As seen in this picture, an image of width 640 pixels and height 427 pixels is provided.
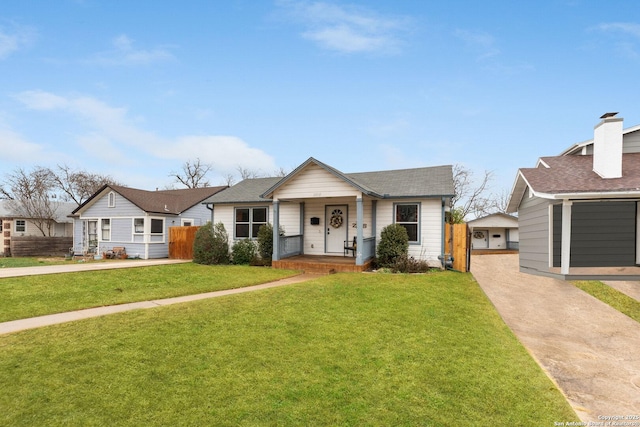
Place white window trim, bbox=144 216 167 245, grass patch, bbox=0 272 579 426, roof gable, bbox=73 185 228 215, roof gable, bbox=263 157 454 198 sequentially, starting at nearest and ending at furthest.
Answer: grass patch, bbox=0 272 579 426, roof gable, bbox=263 157 454 198, white window trim, bbox=144 216 167 245, roof gable, bbox=73 185 228 215

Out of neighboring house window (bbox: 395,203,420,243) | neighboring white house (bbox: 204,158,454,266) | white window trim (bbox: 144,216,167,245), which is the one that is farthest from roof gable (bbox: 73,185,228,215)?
neighboring house window (bbox: 395,203,420,243)

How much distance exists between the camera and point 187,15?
424 inches

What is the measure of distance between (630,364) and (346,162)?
1081 inches

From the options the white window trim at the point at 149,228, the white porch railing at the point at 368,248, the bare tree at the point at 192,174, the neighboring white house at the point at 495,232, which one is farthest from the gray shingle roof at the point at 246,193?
the bare tree at the point at 192,174

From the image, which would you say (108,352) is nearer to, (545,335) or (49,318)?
(49,318)

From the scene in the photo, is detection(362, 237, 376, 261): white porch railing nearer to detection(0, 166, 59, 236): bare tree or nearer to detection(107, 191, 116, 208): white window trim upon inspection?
detection(107, 191, 116, 208): white window trim

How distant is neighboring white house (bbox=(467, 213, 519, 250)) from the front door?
12.3 meters

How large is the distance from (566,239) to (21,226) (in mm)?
36538

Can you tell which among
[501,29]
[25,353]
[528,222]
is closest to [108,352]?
[25,353]

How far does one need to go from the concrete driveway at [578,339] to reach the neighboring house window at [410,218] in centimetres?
298

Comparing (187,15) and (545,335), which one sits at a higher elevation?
(187,15)

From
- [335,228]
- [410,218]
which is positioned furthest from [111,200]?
[410,218]

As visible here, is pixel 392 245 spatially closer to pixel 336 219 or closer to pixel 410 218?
pixel 410 218

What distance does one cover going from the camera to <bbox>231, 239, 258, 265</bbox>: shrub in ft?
48.8
